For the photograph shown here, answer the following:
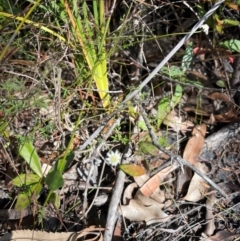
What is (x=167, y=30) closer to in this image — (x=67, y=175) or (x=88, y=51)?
(x=88, y=51)

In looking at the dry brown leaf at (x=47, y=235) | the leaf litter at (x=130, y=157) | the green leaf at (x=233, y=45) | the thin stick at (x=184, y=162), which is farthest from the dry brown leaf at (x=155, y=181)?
the green leaf at (x=233, y=45)

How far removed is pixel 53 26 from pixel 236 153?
2.71 ft

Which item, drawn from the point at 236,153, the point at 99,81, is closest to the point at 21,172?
the point at 99,81

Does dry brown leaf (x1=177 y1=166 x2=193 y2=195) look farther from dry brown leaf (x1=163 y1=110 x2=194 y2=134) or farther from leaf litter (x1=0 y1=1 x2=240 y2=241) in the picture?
dry brown leaf (x1=163 y1=110 x2=194 y2=134)

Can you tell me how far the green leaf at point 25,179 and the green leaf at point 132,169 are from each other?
31 cm

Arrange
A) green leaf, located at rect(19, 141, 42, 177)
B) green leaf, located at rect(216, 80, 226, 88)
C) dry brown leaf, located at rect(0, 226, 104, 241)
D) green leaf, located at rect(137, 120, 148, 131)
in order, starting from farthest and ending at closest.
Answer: green leaf, located at rect(216, 80, 226, 88) → green leaf, located at rect(137, 120, 148, 131) → green leaf, located at rect(19, 141, 42, 177) → dry brown leaf, located at rect(0, 226, 104, 241)

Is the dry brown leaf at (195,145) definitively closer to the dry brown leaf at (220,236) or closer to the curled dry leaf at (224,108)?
the curled dry leaf at (224,108)

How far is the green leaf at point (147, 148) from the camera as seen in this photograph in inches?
73.0

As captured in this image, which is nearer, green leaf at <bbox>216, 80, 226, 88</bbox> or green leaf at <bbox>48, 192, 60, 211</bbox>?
green leaf at <bbox>48, 192, 60, 211</bbox>

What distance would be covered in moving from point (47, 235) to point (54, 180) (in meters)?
0.19

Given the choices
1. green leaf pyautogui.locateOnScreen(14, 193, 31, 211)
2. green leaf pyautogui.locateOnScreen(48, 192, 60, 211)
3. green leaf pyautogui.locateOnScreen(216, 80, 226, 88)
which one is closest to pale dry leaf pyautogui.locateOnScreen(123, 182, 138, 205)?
green leaf pyautogui.locateOnScreen(48, 192, 60, 211)

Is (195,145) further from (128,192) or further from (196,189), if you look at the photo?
(128,192)

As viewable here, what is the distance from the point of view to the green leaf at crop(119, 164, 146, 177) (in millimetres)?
1824

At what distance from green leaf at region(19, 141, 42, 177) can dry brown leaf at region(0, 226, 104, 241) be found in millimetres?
220
